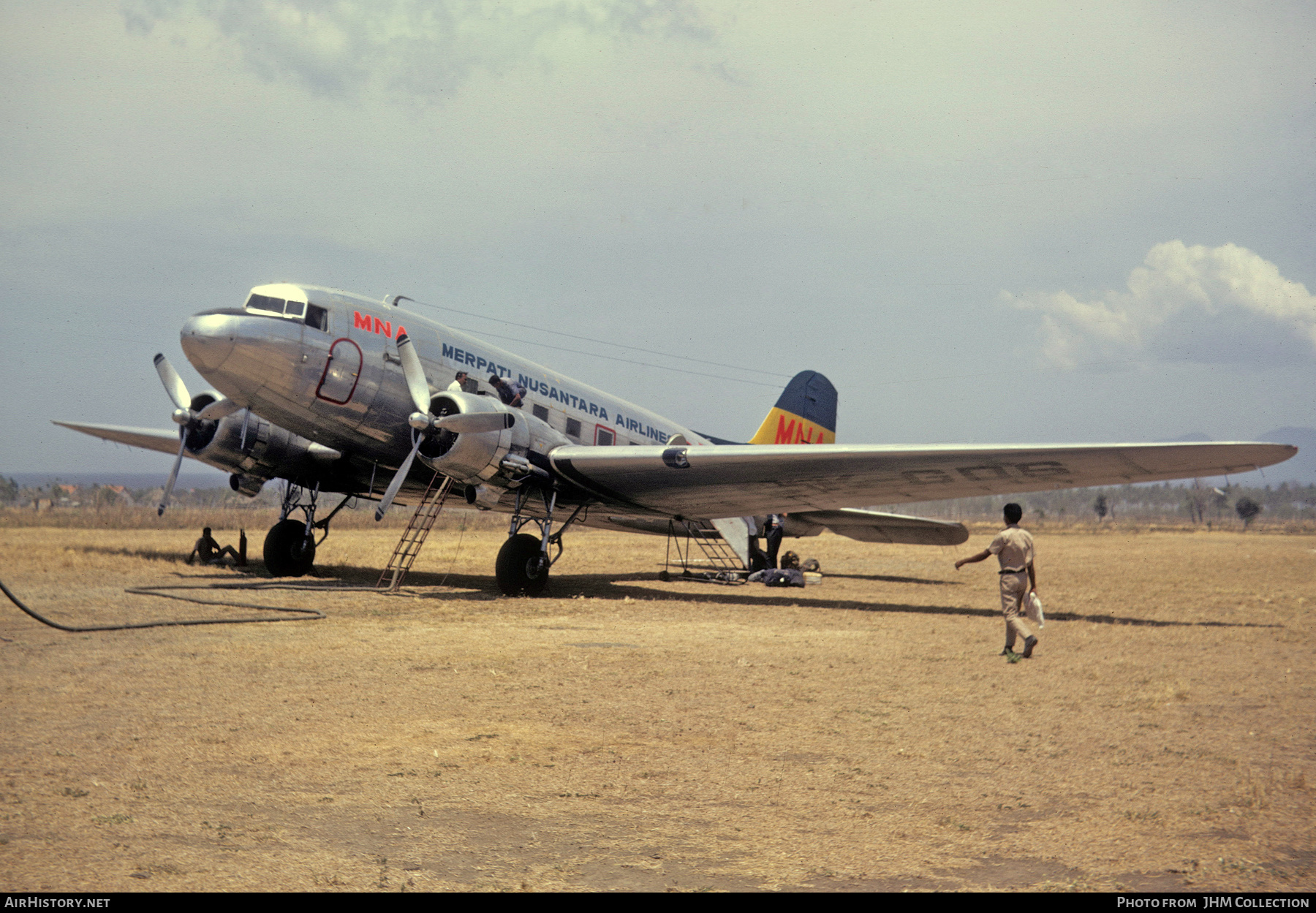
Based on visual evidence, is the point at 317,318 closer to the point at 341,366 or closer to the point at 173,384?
the point at 341,366

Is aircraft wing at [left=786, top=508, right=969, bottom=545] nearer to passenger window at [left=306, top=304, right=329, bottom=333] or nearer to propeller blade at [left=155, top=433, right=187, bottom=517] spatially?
passenger window at [left=306, top=304, right=329, bottom=333]

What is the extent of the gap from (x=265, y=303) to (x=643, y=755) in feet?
38.5

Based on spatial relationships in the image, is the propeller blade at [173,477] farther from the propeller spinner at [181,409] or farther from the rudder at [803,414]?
the rudder at [803,414]

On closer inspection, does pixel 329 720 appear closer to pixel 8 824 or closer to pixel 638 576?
pixel 8 824

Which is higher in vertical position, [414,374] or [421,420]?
[414,374]

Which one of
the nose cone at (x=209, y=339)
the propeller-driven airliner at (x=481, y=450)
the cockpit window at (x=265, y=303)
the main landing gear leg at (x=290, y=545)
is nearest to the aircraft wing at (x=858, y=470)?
the propeller-driven airliner at (x=481, y=450)

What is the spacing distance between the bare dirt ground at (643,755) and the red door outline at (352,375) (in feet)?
12.4

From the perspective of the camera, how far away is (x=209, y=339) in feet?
46.9

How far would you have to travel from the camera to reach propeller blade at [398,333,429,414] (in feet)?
49.4

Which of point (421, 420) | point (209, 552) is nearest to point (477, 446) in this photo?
point (421, 420)

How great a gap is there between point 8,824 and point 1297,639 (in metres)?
13.7

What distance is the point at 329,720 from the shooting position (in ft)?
Result: 21.9

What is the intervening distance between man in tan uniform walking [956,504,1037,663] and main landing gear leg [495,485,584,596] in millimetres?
7644

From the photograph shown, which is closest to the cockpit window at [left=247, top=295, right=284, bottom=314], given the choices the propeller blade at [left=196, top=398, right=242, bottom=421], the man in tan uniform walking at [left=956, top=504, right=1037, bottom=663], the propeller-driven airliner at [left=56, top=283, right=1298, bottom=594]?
the propeller-driven airliner at [left=56, top=283, right=1298, bottom=594]
